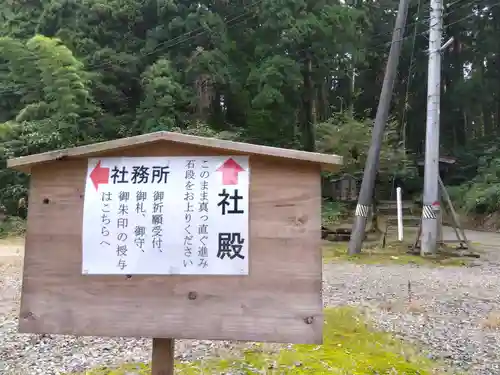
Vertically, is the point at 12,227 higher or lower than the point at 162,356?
higher

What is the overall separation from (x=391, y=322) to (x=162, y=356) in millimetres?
2789

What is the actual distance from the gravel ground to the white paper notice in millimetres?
1639

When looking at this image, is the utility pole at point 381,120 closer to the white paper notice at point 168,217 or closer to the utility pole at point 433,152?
the utility pole at point 433,152

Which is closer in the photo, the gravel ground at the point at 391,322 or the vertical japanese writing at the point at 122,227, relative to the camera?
the vertical japanese writing at the point at 122,227

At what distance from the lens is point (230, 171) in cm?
192

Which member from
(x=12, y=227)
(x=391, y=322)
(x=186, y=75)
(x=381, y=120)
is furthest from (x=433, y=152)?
(x=12, y=227)

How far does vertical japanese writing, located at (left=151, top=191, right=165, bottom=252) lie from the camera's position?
1.89m

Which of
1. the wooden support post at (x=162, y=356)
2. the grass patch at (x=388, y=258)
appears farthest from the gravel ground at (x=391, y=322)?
the wooden support post at (x=162, y=356)

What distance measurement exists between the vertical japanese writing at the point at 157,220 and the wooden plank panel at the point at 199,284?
14 cm

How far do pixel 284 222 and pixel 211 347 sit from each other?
1.99 metres

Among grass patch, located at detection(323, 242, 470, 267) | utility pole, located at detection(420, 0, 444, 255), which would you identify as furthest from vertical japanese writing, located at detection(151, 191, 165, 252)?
utility pole, located at detection(420, 0, 444, 255)

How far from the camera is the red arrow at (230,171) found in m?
1.91

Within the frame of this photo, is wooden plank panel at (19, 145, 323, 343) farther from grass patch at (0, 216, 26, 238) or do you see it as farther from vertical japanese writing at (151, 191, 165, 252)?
grass patch at (0, 216, 26, 238)

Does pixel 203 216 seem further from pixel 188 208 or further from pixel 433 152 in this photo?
pixel 433 152
